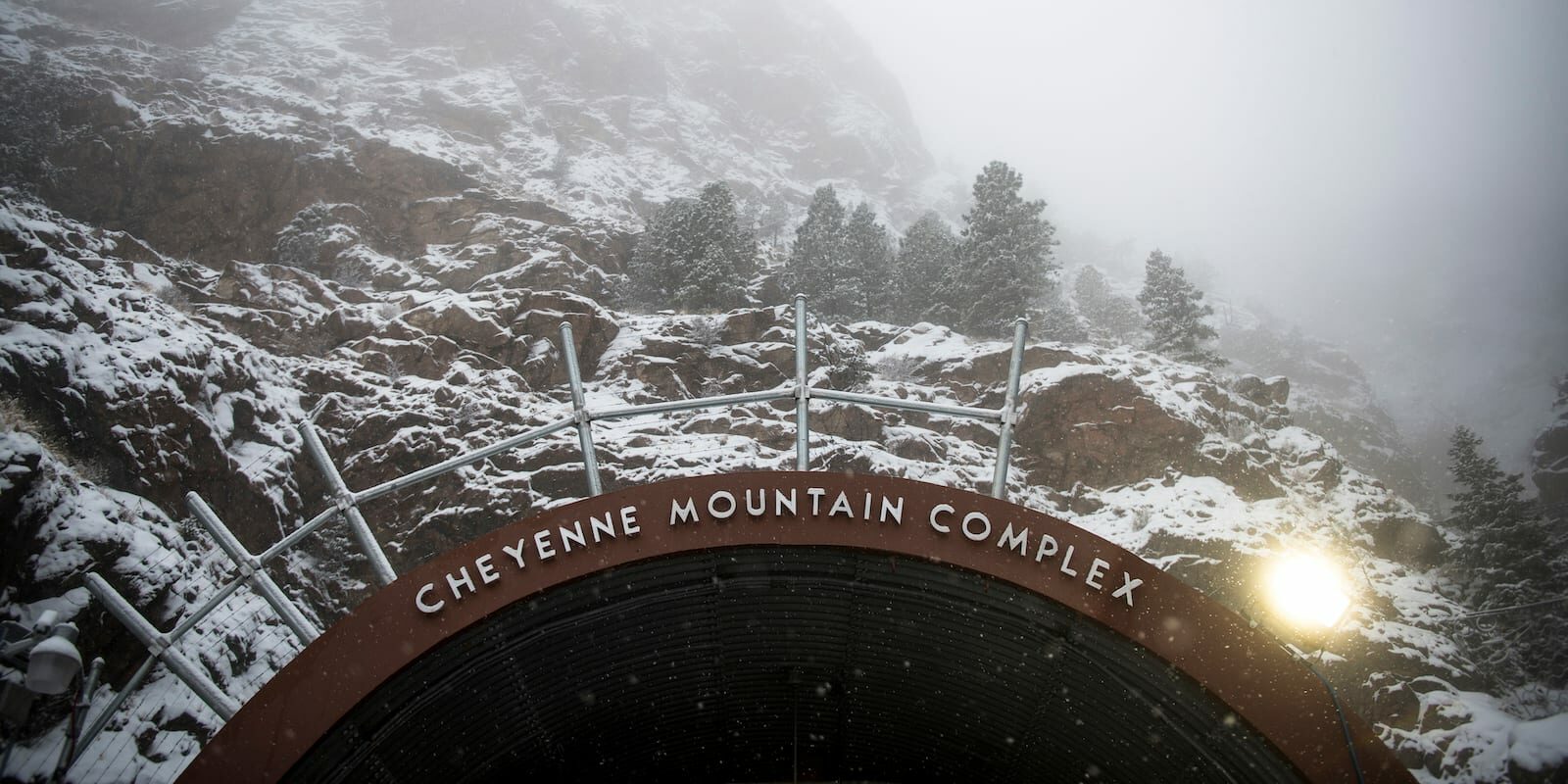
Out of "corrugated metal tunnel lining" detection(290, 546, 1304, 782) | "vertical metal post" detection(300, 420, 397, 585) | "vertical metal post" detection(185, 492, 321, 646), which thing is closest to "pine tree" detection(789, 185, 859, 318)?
"corrugated metal tunnel lining" detection(290, 546, 1304, 782)

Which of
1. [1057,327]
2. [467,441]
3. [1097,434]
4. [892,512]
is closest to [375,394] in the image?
[467,441]

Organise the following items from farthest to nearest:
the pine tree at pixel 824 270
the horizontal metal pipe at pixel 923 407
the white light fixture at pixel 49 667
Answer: the pine tree at pixel 824 270 → the horizontal metal pipe at pixel 923 407 → the white light fixture at pixel 49 667

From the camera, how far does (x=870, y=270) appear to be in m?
45.6

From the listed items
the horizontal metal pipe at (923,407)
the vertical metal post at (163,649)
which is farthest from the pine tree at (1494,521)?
the vertical metal post at (163,649)

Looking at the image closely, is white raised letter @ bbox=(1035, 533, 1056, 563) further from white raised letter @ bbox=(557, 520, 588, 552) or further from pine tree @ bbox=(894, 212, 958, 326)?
pine tree @ bbox=(894, 212, 958, 326)

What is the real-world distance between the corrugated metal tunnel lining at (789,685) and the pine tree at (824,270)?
35036mm

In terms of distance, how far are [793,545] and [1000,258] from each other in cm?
3735

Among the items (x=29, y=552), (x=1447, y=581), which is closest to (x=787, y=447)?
(x=29, y=552)

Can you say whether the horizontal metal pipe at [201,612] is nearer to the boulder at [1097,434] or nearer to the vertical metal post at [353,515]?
the vertical metal post at [353,515]

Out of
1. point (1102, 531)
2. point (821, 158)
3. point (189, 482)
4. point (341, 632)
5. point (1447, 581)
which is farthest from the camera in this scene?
point (821, 158)

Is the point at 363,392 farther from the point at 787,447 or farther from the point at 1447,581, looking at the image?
the point at 1447,581

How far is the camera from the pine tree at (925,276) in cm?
4272

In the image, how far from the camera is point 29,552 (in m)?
13.2

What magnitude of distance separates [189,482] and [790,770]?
18.5 metres
